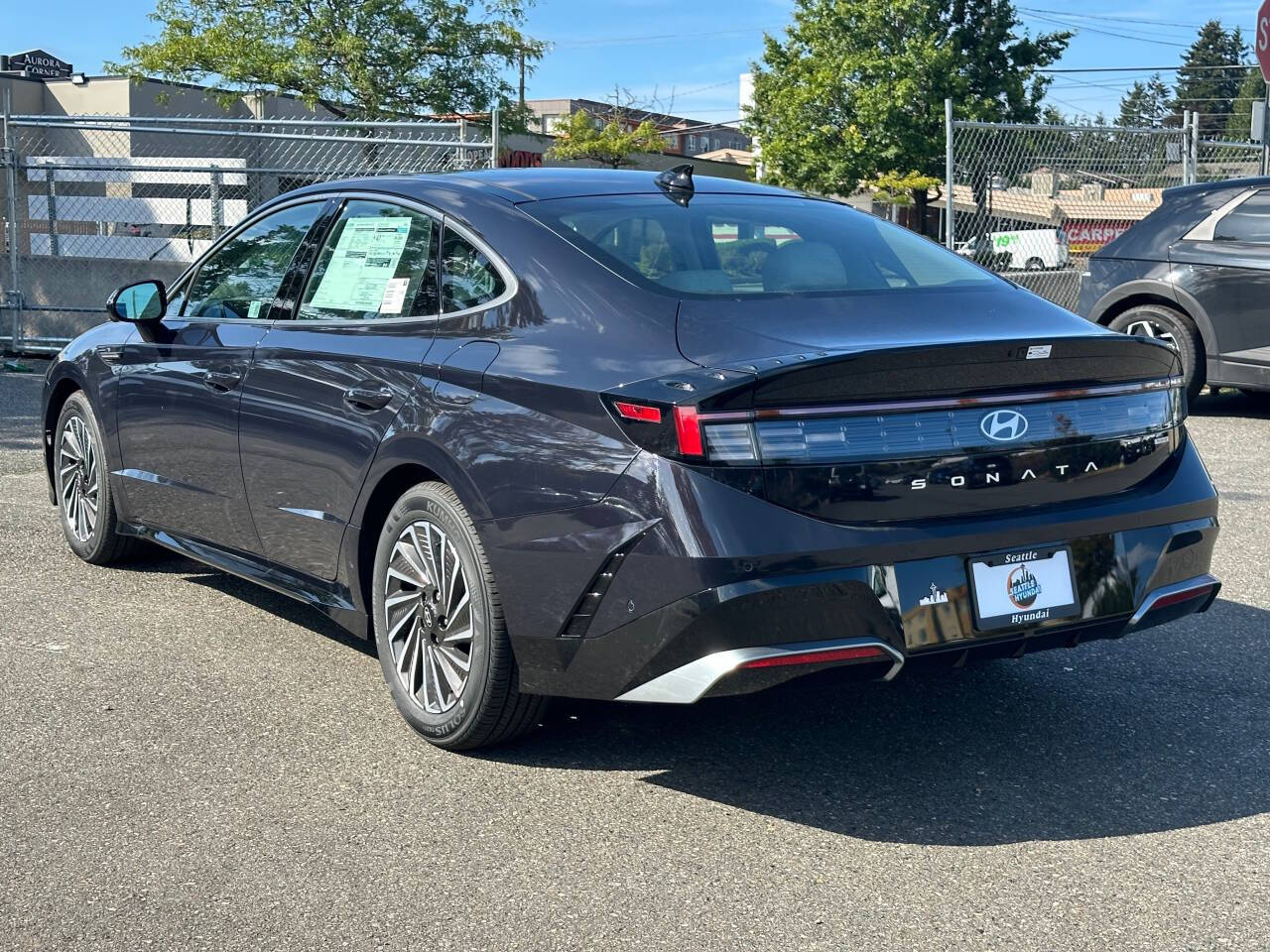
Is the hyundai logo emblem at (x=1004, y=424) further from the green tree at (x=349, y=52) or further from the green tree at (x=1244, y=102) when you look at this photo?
the green tree at (x=1244, y=102)

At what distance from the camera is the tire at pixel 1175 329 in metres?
10.3

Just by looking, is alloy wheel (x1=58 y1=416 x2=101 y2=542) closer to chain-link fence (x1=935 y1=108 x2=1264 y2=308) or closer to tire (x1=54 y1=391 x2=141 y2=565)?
tire (x1=54 y1=391 x2=141 y2=565)

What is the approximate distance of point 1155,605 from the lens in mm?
3842

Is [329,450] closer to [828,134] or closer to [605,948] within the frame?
[605,948]

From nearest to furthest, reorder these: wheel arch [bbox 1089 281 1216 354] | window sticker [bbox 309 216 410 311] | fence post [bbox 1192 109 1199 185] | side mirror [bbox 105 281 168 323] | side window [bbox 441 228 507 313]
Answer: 1. side window [bbox 441 228 507 313]
2. window sticker [bbox 309 216 410 311]
3. side mirror [bbox 105 281 168 323]
4. wheel arch [bbox 1089 281 1216 354]
5. fence post [bbox 1192 109 1199 185]

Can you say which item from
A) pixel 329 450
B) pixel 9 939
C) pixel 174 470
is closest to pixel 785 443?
pixel 329 450

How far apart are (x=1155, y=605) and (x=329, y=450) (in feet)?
7.68

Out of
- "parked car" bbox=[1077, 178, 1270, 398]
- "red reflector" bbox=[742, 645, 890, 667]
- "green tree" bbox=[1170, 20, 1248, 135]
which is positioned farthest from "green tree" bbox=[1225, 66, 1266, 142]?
"red reflector" bbox=[742, 645, 890, 667]

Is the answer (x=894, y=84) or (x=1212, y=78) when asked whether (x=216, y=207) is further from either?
(x=1212, y=78)

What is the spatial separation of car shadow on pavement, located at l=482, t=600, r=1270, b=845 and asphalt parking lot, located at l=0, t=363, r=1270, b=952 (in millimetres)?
11

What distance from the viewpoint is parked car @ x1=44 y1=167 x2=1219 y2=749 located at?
3350mm

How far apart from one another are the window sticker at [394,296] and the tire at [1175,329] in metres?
7.15

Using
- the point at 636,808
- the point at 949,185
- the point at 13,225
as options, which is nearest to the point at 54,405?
the point at 636,808

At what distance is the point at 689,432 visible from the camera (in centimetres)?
332
